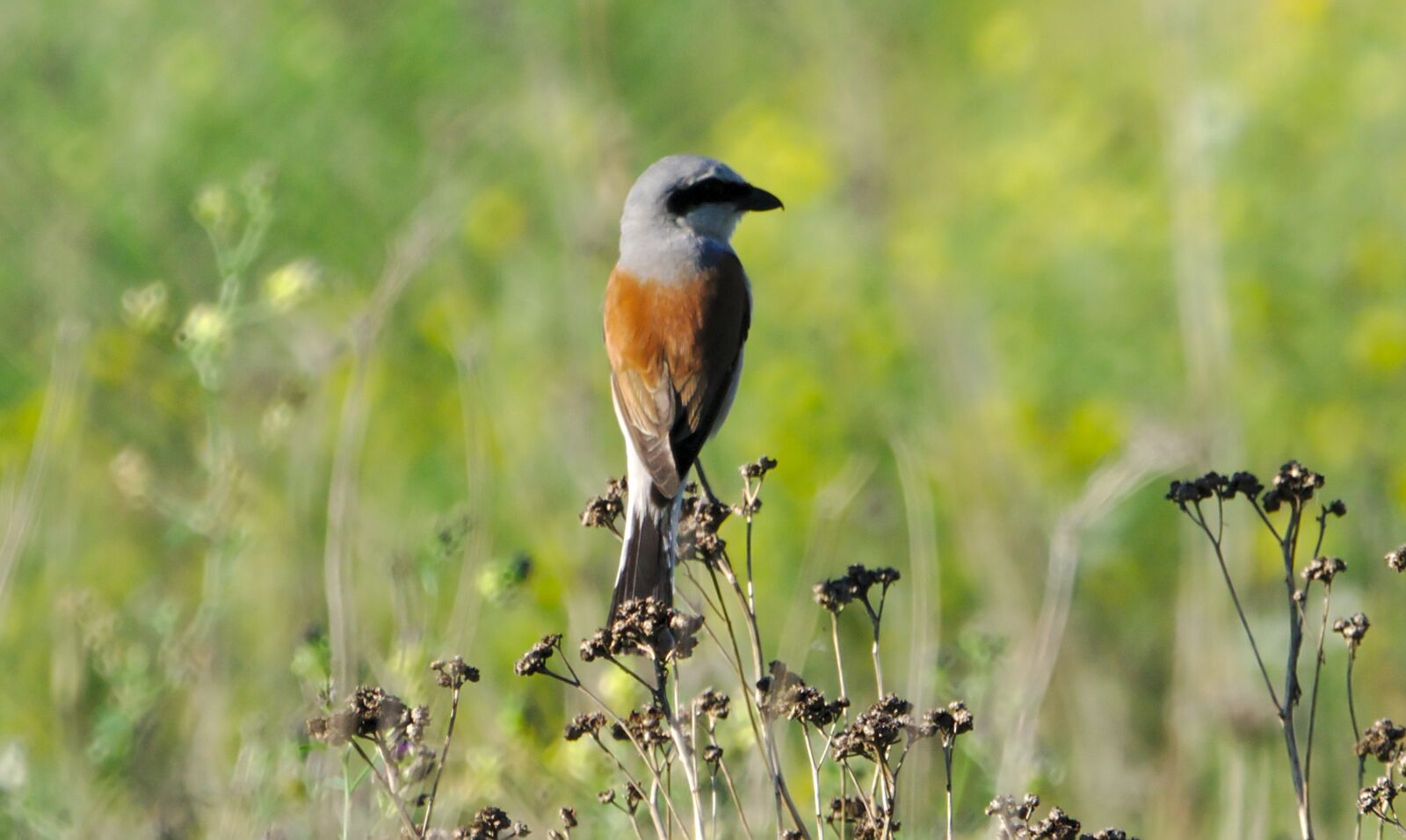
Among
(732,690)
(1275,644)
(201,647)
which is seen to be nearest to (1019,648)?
(1275,644)

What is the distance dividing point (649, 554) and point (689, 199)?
1447 mm

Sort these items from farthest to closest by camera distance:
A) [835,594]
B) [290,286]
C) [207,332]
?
1. [290,286]
2. [207,332]
3. [835,594]

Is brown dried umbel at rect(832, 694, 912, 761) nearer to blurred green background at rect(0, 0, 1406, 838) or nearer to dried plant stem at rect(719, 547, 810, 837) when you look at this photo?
dried plant stem at rect(719, 547, 810, 837)

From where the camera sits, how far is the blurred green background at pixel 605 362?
4.31 meters

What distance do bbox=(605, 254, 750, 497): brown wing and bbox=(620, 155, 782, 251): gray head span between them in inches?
6.6

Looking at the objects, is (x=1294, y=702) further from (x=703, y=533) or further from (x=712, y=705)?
(x=703, y=533)

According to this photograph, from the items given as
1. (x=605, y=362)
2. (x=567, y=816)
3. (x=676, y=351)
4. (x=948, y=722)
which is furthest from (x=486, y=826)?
(x=605, y=362)

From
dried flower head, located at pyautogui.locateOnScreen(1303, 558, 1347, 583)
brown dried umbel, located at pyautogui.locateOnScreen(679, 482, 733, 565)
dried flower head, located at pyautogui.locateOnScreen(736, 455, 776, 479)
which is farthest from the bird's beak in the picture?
dried flower head, located at pyautogui.locateOnScreen(1303, 558, 1347, 583)

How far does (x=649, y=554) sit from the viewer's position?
127 inches

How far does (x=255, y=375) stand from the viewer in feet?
17.5

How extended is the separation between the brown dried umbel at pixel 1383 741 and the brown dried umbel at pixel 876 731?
0.64 m

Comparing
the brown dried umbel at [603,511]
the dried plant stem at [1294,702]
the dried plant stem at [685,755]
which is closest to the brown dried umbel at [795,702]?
the dried plant stem at [685,755]

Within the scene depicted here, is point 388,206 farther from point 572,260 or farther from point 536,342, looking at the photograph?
point 572,260

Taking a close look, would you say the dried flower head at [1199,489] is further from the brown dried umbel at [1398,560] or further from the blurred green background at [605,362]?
the blurred green background at [605,362]
